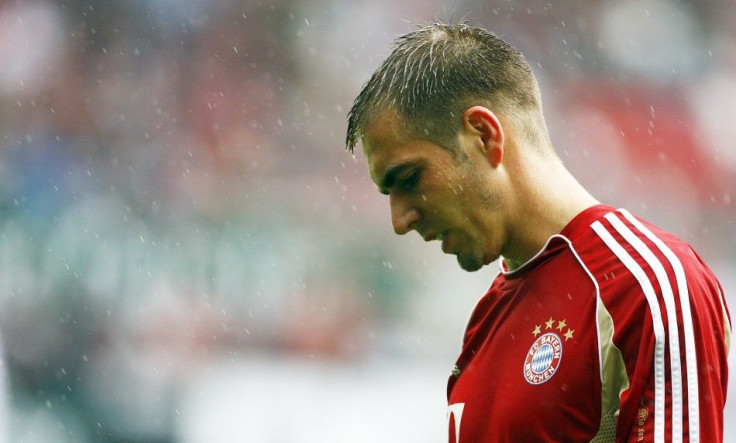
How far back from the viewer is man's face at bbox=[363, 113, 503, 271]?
1.71m

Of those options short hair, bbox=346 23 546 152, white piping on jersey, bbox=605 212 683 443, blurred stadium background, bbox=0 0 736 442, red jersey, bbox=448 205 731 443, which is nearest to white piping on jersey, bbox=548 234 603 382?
red jersey, bbox=448 205 731 443

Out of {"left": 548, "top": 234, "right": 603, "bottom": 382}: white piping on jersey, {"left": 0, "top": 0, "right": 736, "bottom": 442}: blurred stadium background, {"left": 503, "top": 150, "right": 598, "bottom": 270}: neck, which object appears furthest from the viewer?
{"left": 0, "top": 0, "right": 736, "bottom": 442}: blurred stadium background

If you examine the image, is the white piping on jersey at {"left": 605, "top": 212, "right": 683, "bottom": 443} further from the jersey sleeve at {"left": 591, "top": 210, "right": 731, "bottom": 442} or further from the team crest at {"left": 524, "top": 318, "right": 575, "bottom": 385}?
the team crest at {"left": 524, "top": 318, "right": 575, "bottom": 385}

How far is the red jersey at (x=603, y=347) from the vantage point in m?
1.33

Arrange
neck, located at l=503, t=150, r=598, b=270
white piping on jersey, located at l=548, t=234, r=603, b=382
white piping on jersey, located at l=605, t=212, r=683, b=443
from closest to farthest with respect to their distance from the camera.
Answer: white piping on jersey, located at l=605, t=212, r=683, b=443 < white piping on jersey, located at l=548, t=234, r=603, b=382 < neck, located at l=503, t=150, r=598, b=270

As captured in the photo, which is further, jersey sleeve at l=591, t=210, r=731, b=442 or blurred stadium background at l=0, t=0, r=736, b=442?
blurred stadium background at l=0, t=0, r=736, b=442

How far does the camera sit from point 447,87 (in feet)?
5.73

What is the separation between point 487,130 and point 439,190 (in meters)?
0.14

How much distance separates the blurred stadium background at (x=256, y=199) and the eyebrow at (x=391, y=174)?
3745mm

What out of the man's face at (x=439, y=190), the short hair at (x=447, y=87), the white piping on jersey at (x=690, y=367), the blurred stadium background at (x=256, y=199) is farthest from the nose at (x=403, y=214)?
the blurred stadium background at (x=256, y=199)

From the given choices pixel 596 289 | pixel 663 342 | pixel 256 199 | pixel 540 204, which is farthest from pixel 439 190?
pixel 256 199

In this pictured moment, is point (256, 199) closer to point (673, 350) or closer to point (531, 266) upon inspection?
point (531, 266)

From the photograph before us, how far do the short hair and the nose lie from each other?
139mm

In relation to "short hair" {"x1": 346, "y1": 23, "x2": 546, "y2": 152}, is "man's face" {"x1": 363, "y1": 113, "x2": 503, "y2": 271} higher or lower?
lower
